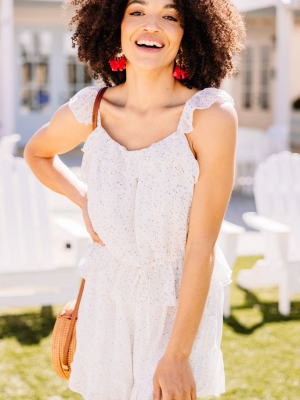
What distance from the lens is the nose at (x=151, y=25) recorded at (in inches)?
72.0

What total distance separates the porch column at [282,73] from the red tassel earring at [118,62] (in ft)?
28.6

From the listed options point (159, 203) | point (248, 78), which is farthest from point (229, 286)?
point (248, 78)

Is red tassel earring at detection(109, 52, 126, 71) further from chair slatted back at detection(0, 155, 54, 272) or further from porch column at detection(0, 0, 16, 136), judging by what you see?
porch column at detection(0, 0, 16, 136)

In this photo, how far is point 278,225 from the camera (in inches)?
191

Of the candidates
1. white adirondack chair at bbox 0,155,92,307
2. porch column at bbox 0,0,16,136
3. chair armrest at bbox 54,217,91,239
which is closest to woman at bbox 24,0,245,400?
chair armrest at bbox 54,217,91,239

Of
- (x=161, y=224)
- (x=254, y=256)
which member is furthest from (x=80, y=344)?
(x=254, y=256)

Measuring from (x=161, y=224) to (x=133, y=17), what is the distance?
610mm

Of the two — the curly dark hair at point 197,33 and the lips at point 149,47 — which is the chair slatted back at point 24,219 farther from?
the lips at point 149,47

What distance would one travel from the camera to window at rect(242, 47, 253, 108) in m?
17.3

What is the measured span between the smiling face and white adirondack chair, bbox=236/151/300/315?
3027 millimetres

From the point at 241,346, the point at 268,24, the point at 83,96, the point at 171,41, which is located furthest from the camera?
the point at 268,24

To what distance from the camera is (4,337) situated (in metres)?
4.43

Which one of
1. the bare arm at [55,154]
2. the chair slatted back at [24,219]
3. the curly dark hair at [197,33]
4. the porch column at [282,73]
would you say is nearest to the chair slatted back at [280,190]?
the chair slatted back at [24,219]

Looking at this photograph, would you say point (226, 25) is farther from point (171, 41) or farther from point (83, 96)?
point (83, 96)
